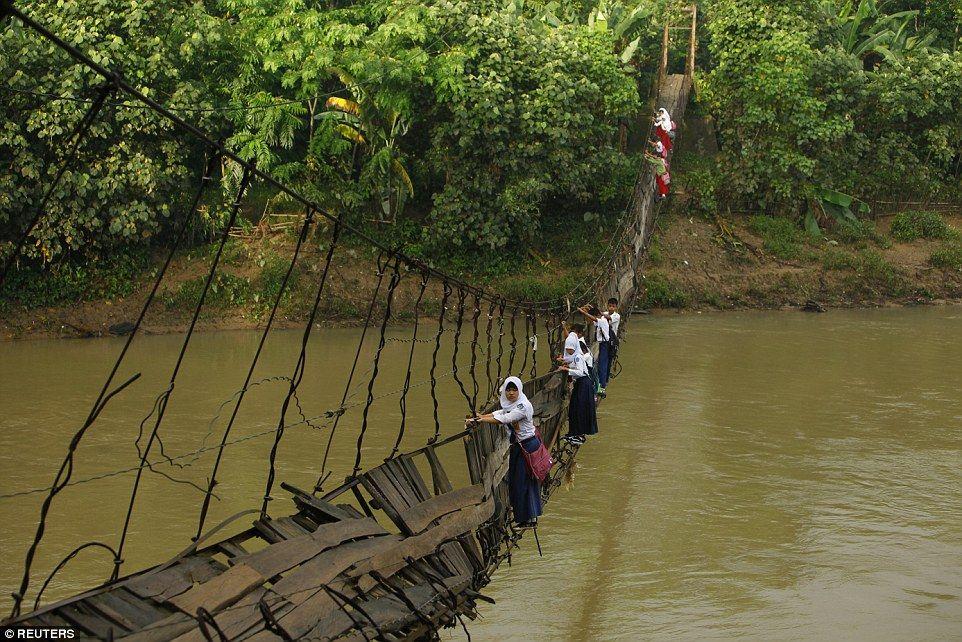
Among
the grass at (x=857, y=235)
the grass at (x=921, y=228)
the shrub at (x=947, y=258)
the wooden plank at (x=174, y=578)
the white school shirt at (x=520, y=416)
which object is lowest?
the wooden plank at (x=174, y=578)

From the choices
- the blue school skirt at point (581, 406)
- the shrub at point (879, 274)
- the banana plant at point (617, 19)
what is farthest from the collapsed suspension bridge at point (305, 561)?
the shrub at point (879, 274)

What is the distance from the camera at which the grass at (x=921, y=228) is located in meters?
15.8

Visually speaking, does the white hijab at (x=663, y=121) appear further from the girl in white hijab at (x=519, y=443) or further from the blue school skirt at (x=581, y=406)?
the girl in white hijab at (x=519, y=443)

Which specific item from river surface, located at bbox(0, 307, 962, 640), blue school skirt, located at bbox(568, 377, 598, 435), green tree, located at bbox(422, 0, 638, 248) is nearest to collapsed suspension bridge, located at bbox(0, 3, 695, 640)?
river surface, located at bbox(0, 307, 962, 640)

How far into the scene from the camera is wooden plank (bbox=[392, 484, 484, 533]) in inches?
154

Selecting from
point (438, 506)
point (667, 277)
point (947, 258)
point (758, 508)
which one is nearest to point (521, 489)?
point (438, 506)

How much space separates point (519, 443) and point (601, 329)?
2765 millimetres

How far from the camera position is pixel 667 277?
14.8m

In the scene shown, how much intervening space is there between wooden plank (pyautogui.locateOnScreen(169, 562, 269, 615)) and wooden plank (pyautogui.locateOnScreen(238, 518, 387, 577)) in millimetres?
44

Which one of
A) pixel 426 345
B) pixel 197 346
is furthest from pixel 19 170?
pixel 426 345

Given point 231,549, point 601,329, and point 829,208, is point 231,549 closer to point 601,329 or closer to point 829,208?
point 601,329

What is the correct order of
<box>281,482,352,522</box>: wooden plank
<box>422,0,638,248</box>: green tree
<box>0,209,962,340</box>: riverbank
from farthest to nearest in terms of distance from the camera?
<box>422,0,638,248</box>: green tree → <box>0,209,962,340</box>: riverbank → <box>281,482,352,522</box>: wooden plank

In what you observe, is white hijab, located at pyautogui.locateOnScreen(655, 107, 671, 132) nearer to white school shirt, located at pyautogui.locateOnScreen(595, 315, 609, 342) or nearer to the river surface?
the river surface

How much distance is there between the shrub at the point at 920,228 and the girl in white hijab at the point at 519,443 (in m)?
12.4
